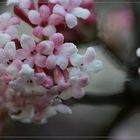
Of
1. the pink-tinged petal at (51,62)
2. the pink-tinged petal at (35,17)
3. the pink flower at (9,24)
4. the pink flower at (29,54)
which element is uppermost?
the pink-tinged petal at (35,17)

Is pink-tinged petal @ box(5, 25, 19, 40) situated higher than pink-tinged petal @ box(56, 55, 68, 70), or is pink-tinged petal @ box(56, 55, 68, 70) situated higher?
pink-tinged petal @ box(5, 25, 19, 40)

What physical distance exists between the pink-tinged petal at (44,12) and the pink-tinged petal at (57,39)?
0.07 feet

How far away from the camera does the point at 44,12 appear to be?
0.34 meters

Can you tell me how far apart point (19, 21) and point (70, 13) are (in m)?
0.05

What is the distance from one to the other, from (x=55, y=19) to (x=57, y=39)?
0.02 meters

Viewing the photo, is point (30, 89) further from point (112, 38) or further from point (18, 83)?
point (112, 38)

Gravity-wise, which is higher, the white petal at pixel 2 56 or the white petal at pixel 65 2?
the white petal at pixel 65 2

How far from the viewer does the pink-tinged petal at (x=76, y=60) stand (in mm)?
326

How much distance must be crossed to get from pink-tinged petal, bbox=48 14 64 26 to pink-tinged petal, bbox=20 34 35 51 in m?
0.02

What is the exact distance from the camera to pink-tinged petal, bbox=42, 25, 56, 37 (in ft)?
1.09

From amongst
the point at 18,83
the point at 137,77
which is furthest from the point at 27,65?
the point at 137,77

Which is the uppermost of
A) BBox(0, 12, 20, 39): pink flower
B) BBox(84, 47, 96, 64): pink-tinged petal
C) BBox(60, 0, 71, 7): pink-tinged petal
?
BBox(60, 0, 71, 7): pink-tinged petal

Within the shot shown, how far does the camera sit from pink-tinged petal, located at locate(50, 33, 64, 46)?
1.08 feet

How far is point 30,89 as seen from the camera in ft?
1.11
